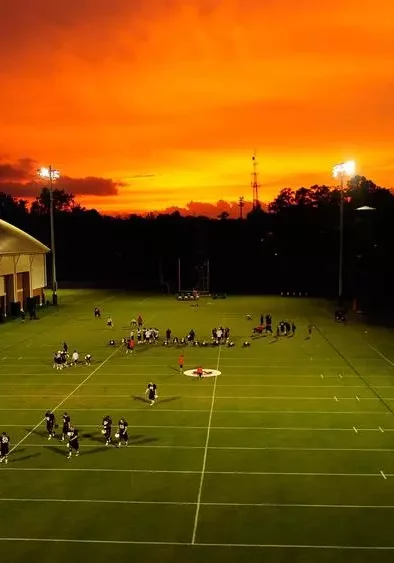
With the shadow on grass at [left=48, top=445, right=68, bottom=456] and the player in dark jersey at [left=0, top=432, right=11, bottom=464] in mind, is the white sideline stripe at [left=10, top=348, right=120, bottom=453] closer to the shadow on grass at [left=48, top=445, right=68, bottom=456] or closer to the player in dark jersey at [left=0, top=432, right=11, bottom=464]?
the player in dark jersey at [left=0, top=432, right=11, bottom=464]

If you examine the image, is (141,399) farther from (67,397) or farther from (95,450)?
(95,450)

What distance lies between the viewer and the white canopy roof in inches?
2904

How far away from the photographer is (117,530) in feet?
61.7

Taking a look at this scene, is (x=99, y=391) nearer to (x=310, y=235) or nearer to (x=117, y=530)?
(x=117, y=530)

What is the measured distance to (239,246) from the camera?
419ft

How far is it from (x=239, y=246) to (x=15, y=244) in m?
58.5

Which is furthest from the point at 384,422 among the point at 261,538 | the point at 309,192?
the point at 309,192

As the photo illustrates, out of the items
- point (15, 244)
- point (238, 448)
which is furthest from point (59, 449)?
point (15, 244)

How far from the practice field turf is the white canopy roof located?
28138 mm

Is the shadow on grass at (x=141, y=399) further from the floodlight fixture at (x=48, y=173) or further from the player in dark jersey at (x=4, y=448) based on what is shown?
the floodlight fixture at (x=48, y=173)

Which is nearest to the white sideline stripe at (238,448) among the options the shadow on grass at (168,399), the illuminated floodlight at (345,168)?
the shadow on grass at (168,399)

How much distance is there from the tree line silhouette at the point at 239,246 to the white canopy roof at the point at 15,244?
2803cm

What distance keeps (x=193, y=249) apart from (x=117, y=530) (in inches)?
4146

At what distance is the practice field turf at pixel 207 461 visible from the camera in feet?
59.4
